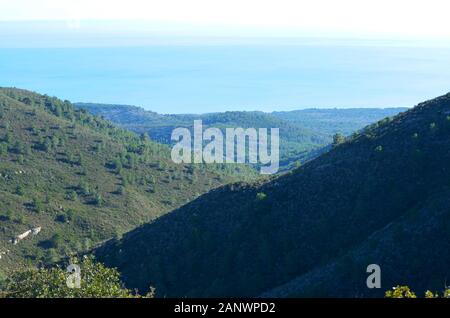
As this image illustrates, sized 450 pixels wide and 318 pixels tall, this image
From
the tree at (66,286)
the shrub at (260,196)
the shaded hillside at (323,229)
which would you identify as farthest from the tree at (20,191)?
the tree at (66,286)

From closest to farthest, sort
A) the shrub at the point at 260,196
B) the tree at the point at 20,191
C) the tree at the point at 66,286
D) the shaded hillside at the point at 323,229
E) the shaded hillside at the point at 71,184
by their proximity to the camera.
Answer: the tree at the point at 66,286 < the shaded hillside at the point at 323,229 < the shrub at the point at 260,196 < the shaded hillside at the point at 71,184 < the tree at the point at 20,191

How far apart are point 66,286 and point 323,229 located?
21.5 m

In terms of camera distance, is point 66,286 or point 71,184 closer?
point 66,286

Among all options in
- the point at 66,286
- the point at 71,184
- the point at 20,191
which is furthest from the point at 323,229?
the point at 71,184

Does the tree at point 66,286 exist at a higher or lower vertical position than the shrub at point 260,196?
lower

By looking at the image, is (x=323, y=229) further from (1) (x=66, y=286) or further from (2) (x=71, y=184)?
(2) (x=71, y=184)

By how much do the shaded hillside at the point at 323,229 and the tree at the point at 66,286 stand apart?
1313cm

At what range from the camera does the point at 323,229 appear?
1485 inches

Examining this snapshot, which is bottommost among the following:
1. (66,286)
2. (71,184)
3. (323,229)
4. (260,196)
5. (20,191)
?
(66,286)

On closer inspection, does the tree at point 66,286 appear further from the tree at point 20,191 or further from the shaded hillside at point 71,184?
the tree at point 20,191

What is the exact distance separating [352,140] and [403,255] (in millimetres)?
18314

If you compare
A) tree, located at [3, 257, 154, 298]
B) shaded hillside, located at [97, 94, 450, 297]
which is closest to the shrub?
shaded hillside, located at [97, 94, 450, 297]

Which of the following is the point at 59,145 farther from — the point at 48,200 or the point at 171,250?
the point at 171,250

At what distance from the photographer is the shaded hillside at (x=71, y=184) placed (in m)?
68.7
